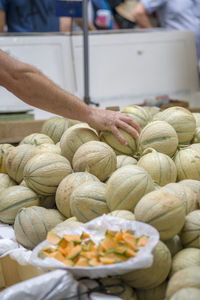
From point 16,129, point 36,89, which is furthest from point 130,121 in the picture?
point 16,129

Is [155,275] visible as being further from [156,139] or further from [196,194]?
[156,139]

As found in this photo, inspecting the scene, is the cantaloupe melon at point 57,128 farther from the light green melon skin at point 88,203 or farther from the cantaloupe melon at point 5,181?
the light green melon skin at point 88,203

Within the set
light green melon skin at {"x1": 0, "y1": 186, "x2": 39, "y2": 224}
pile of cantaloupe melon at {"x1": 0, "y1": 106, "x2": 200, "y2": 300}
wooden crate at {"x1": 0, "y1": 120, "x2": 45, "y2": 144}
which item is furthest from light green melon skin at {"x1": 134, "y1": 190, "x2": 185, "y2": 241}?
wooden crate at {"x1": 0, "y1": 120, "x2": 45, "y2": 144}

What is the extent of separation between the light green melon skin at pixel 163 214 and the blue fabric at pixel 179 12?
3943 mm

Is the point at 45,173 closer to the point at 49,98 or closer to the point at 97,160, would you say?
the point at 97,160

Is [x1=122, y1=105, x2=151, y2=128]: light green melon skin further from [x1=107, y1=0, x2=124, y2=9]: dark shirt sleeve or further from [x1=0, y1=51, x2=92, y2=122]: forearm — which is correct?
[x1=107, y1=0, x2=124, y2=9]: dark shirt sleeve

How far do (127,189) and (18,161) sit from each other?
0.78 metres

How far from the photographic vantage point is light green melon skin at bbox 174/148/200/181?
6.83 ft

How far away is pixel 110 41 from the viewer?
463 centimetres

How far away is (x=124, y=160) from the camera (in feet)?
7.22

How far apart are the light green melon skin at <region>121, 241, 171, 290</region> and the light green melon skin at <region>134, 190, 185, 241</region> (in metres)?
0.06

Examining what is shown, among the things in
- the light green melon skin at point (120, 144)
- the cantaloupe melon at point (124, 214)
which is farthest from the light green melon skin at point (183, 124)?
the cantaloupe melon at point (124, 214)

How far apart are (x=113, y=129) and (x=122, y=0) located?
3809 mm

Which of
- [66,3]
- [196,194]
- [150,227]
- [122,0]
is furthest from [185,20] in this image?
[150,227]
